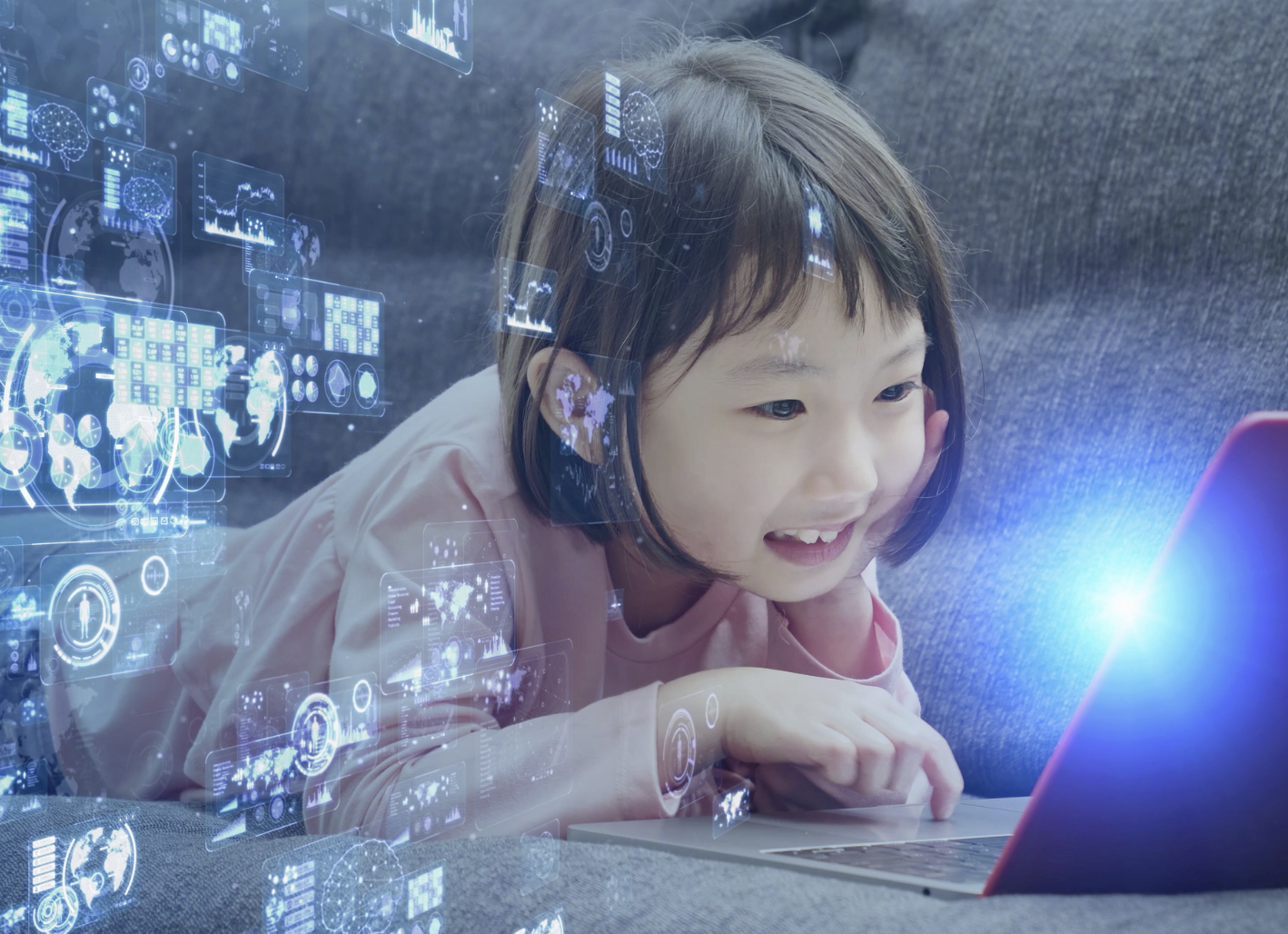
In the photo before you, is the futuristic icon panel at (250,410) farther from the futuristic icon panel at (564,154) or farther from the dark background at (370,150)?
the futuristic icon panel at (564,154)

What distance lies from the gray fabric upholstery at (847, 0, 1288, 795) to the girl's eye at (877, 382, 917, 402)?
220 millimetres

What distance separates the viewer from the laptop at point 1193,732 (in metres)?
0.38

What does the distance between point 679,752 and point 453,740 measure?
21 cm

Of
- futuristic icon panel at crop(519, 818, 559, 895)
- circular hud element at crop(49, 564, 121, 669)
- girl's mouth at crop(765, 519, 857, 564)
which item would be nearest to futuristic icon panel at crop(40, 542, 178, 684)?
circular hud element at crop(49, 564, 121, 669)

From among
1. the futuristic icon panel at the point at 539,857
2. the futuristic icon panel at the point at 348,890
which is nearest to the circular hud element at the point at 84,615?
the futuristic icon panel at the point at 348,890

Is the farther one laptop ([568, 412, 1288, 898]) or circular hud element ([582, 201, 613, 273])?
circular hud element ([582, 201, 613, 273])

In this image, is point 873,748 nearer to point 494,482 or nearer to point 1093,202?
point 494,482

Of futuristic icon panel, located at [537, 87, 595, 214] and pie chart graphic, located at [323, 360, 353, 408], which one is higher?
futuristic icon panel, located at [537, 87, 595, 214]

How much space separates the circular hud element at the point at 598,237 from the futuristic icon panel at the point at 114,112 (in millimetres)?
252

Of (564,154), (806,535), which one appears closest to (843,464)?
(806,535)

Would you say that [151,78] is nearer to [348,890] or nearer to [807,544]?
[348,890]
